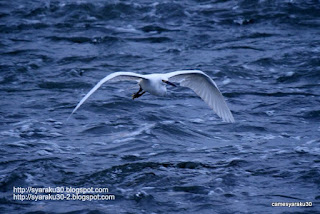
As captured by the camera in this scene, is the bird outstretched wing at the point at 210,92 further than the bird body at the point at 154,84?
Yes

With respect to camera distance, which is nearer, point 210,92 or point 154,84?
point 154,84

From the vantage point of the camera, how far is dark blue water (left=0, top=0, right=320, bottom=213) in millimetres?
9180

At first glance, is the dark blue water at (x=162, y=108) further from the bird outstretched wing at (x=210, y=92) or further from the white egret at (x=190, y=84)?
the white egret at (x=190, y=84)

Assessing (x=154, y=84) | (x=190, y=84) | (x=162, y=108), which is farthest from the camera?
(x=162, y=108)

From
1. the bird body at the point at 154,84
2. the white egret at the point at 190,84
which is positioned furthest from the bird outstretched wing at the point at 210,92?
the bird body at the point at 154,84

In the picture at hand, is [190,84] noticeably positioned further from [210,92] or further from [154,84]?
[154,84]

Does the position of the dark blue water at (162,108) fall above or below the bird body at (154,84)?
below

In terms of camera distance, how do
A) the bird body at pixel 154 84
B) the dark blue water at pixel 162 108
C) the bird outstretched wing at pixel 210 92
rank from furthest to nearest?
1. the bird outstretched wing at pixel 210 92
2. the bird body at pixel 154 84
3. the dark blue water at pixel 162 108

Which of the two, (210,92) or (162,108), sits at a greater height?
(210,92)

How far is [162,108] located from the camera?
13.0 m

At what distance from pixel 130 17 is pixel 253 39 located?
3.90 meters

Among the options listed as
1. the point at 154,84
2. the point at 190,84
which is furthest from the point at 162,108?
the point at 154,84

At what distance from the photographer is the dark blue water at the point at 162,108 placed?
918 centimetres

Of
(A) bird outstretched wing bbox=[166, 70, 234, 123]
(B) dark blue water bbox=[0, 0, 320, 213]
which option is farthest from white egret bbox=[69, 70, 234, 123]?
(B) dark blue water bbox=[0, 0, 320, 213]
